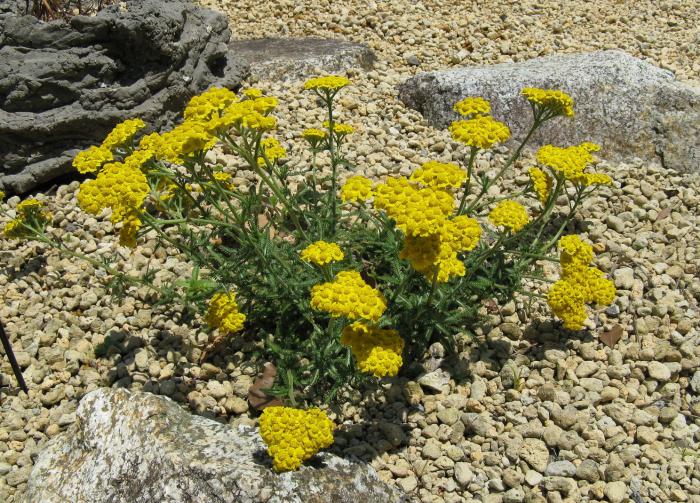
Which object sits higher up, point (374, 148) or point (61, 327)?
point (374, 148)

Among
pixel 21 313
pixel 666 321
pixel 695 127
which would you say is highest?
pixel 695 127

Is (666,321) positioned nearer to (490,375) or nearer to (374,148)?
(490,375)

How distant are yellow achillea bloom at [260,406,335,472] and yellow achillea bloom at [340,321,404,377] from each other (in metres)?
0.31

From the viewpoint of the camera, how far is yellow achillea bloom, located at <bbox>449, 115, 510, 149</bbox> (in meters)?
3.60

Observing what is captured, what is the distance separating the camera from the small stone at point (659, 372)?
159 inches

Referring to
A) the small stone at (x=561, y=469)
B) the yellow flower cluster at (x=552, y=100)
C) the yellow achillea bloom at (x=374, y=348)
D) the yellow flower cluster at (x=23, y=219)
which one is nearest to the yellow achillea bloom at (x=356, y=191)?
the yellow achillea bloom at (x=374, y=348)

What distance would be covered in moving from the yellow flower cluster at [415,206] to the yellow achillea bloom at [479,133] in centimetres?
53

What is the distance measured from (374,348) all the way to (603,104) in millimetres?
3863

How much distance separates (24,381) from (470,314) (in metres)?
2.64

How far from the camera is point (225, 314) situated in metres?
3.98

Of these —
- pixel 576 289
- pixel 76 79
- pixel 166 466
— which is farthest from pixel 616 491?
pixel 76 79

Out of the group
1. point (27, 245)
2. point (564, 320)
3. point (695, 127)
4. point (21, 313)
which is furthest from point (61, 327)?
point (695, 127)

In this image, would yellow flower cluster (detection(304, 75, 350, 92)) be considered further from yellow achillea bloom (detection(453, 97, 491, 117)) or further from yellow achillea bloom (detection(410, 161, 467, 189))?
yellow achillea bloom (detection(410, 161, 467, 189))

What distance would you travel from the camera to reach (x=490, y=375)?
13.6 ft
